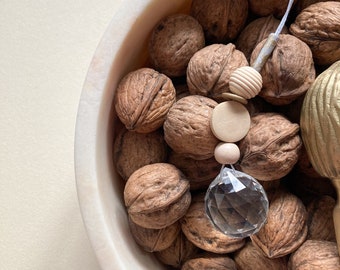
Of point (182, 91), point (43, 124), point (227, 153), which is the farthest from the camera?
point (43, 124)

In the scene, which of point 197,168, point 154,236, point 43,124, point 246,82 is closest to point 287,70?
point 246,82

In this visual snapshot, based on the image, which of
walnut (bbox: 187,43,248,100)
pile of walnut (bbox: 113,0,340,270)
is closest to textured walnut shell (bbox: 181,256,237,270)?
pile of walnut (bbox: 113,0,340,270)

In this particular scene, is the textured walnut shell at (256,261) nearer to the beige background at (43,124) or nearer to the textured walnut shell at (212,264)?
the textured walnut shell at (212,264)

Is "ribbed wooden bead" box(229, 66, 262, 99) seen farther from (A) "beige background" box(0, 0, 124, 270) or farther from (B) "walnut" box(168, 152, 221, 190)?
(A) "beige background" box(0, 0, 124, 270)

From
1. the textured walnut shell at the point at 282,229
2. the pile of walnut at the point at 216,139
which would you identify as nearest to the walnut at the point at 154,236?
the pile of walnut at the point at 216,139

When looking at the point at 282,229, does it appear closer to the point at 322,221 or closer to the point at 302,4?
the point at 322,221

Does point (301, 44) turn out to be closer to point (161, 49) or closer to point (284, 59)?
point (284, 59)

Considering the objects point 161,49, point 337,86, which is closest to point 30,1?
point 161,49
